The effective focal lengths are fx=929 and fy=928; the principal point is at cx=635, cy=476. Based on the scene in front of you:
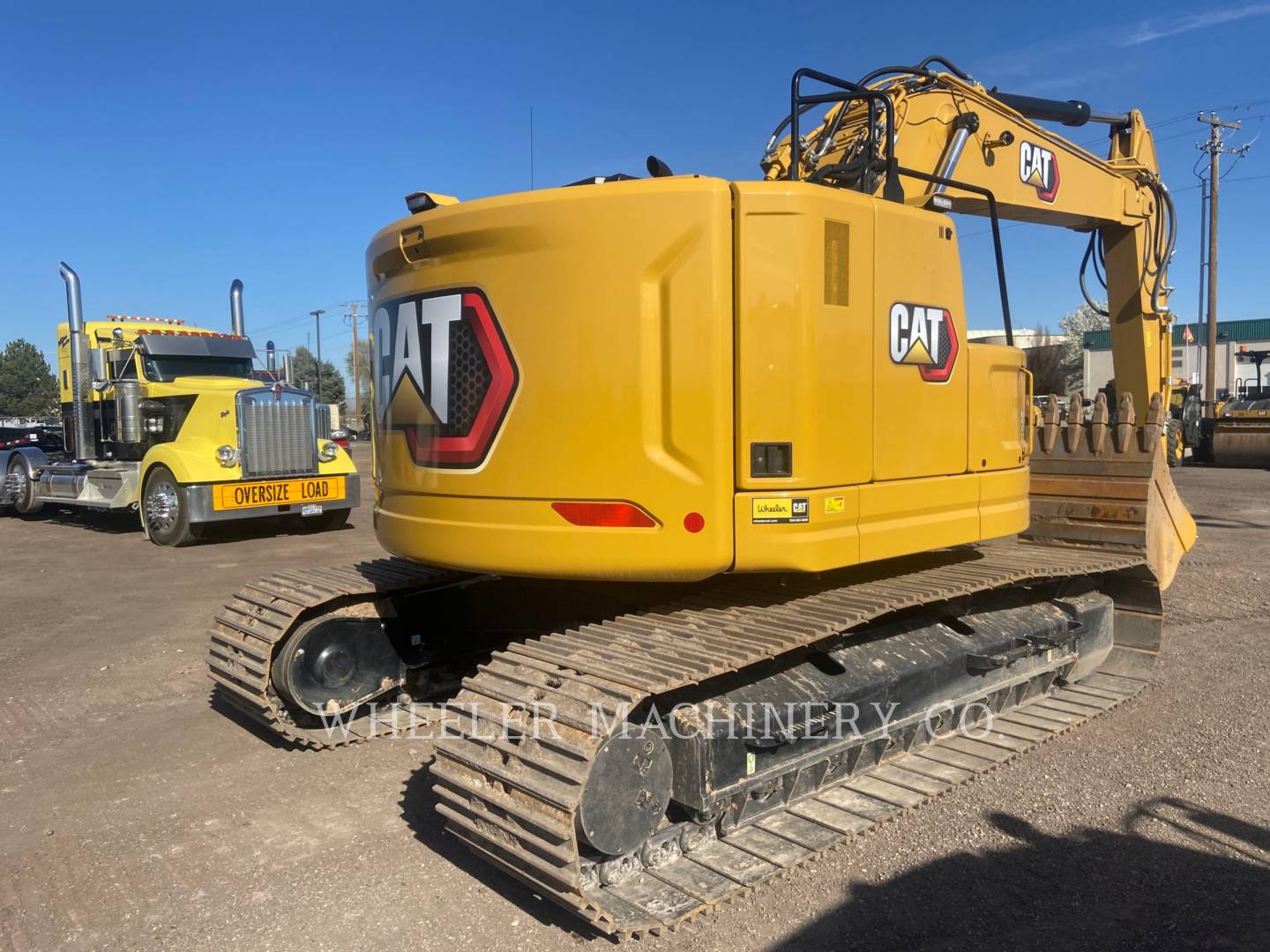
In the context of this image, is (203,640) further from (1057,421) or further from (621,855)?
(1057,421)

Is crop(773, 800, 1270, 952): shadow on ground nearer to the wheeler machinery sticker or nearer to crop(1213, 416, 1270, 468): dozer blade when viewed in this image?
the wheeler machinery sticker

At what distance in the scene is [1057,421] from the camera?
6.50m

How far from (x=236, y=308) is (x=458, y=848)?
13061 mm

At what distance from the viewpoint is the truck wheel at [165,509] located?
39.0 ft

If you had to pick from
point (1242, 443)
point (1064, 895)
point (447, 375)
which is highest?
point (447, 375)

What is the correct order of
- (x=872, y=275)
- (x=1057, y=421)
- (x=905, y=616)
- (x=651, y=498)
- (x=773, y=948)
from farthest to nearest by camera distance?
(x=1057, y=421)
(x=905, y=616)
(x=872, y=275)
(x=651, y=498)
(x=773, y=948)

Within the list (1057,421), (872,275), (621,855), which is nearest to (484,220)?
(872,275)

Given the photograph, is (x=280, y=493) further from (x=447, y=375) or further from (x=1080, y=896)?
(x=1080, y=896)

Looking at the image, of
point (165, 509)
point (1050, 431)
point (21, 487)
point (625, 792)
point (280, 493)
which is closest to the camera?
point (625, 792)

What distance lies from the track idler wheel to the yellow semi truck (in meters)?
10.0

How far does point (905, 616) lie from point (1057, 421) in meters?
2.66

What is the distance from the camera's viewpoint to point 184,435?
12.6 metres

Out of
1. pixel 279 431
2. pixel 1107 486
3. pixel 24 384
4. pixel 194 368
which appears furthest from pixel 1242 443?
pixel 24 384

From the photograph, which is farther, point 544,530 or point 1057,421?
point 1057,421
